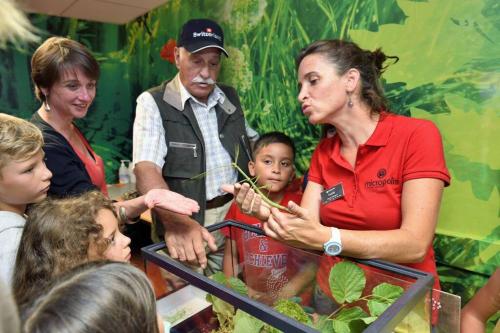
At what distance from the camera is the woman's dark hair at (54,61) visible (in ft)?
4.63

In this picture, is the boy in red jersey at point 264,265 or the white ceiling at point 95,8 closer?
the boy in red jersey at point 264,265

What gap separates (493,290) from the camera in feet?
3.55

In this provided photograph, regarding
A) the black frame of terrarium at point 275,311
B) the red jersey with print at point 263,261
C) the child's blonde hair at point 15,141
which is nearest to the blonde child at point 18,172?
the child's blonde hair at point 15,141

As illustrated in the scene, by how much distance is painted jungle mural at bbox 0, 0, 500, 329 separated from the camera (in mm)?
1327

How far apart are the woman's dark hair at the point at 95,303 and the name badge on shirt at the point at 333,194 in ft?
2.78

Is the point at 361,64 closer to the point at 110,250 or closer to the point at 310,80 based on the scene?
the point at 310,80

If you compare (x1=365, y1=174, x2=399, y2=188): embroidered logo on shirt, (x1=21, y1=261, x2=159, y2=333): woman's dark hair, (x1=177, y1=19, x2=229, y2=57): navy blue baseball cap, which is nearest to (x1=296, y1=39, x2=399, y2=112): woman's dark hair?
(x1=365, y1=174, x2=399, y2=188): embroidered logo on shirt

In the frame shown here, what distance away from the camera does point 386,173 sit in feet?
3.80

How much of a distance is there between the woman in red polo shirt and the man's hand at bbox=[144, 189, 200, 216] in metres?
0.17

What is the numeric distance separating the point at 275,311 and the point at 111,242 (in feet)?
2.08

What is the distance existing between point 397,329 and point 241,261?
55 centimetres

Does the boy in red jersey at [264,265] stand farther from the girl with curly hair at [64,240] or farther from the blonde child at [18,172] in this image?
the blonde child at [18,172]

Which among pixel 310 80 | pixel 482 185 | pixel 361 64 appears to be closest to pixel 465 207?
pixel 482 185

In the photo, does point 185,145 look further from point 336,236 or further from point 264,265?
point 336,236
